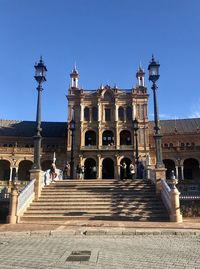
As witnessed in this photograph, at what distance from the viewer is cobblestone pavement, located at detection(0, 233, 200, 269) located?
237 inches

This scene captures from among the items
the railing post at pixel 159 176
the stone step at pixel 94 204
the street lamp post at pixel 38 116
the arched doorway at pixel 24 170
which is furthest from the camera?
the arched doorway at pixel 24 170

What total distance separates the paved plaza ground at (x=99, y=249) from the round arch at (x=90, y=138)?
37.7 metres

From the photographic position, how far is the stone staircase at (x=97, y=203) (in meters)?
13.8

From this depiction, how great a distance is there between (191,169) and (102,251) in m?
45.4

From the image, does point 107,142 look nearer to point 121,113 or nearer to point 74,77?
point 121,113

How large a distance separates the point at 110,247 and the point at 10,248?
2.70 m

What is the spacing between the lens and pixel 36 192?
16.5 m

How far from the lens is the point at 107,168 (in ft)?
156

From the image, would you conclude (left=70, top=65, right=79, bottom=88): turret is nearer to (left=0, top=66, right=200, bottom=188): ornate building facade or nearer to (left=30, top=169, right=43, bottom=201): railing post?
(left=0, top=66, right=200, bottom=188): ornate building facade

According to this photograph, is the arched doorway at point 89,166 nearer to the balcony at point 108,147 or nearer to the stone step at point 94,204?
the balcony at point 108,147

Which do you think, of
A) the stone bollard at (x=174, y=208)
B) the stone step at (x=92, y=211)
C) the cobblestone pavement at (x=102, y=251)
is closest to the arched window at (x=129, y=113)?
the stone step at (x=92, y=211)

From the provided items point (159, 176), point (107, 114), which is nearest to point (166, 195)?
point (159, 176)

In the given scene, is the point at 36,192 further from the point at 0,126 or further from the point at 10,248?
the point at 0,126

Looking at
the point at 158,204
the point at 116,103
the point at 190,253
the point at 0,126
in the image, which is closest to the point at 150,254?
the point at 190,253
